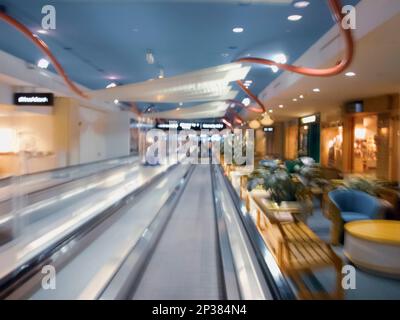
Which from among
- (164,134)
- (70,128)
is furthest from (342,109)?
(164,134)

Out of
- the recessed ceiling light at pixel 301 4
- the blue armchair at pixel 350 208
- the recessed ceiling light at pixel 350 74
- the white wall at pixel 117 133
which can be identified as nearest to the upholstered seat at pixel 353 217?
the blue armchair at pixel 350 208

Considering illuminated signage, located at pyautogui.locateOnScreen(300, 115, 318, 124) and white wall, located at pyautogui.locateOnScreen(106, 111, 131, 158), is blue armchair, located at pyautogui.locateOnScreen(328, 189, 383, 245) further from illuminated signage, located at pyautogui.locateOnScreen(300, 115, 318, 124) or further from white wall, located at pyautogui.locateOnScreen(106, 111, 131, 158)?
white wall, located at pyautogui.locateOnScreen(106, 111, 131, 158)

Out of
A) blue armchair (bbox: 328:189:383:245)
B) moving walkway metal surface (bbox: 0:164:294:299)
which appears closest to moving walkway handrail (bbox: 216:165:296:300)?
moving walkway metal surface (bbox: 0:164:294:299)

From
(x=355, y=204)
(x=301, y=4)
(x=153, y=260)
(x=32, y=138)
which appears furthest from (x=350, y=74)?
(x=32, y=138)

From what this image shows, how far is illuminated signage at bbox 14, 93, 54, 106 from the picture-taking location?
9.28 m

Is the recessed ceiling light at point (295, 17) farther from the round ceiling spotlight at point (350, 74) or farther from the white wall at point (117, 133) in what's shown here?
the white wall at point (117, 133)

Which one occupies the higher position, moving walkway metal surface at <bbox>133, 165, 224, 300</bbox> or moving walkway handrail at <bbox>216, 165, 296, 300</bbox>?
moving walkway handrail at <bbox>216, 165, 296, 300</bbox>

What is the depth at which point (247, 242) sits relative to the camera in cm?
473

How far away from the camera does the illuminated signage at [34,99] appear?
9.28m

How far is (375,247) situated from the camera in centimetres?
370

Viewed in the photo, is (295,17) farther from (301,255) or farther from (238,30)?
(301,255)

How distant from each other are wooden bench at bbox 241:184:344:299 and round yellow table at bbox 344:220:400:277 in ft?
1.39
